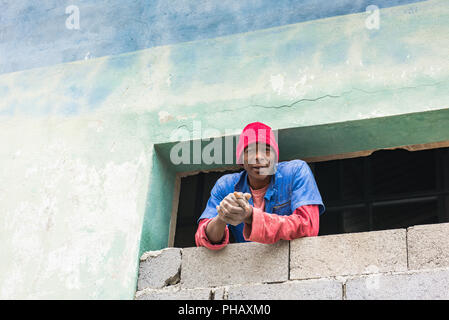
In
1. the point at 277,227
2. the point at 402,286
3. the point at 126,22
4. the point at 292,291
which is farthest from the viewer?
the point at 126,22

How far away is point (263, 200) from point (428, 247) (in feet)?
3.67

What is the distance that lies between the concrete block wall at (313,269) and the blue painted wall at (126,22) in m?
1.77

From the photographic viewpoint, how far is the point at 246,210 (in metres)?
4.48

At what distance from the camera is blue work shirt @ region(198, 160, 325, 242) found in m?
4.85

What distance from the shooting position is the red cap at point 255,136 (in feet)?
16.2

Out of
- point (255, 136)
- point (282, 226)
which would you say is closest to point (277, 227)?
point (282, 226)

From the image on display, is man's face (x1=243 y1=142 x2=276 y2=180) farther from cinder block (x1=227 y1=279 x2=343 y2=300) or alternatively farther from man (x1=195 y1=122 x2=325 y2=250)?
cinder block (x1=227 y1=279 x2=343 y2=300)

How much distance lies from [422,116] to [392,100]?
0.22m

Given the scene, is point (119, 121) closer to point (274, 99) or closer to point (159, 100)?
point (159, 100)

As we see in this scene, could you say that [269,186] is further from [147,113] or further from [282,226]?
[147,113]

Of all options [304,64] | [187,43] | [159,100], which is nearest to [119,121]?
[159,100]

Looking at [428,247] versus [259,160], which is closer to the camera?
[428,247]

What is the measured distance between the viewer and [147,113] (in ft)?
18.2

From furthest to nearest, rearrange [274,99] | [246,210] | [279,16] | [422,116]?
[279,16]
[274,99]
[422,116]
[246,210]
